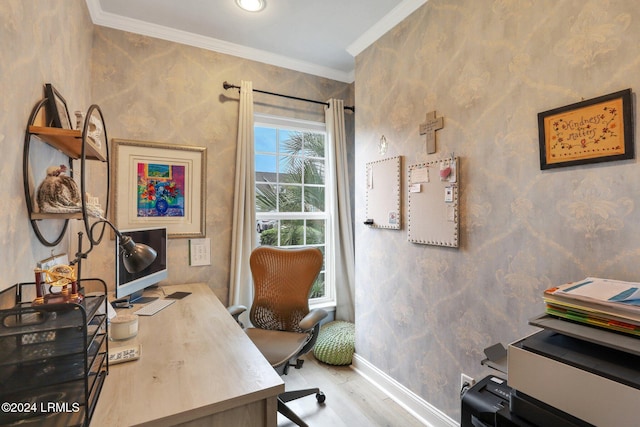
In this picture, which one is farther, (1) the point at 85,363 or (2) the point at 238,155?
(2) the point at 238,155

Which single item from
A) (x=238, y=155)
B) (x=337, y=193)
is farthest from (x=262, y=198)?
(x=337, y=193)

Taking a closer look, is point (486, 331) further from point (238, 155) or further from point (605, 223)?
point (238, 155)

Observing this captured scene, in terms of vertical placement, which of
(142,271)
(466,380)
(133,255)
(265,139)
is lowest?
(466,380)

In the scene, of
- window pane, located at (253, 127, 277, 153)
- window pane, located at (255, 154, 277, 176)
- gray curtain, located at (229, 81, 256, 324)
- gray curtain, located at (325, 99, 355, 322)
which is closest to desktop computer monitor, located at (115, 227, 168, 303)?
gray curtain, located at (229, 81, 256, 324)

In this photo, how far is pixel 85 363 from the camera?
2.16ft

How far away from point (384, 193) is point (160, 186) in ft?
5.48

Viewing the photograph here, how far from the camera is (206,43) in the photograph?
8.00 ft

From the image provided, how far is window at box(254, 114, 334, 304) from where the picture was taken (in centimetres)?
279

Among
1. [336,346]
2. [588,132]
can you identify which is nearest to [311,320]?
[336,346]

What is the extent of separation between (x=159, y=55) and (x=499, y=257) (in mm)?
2646

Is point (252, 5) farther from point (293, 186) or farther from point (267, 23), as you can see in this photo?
point (293, 186)

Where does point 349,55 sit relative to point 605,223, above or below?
above

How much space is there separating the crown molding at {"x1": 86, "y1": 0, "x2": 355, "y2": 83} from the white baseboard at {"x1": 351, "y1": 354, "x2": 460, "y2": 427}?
255 cm

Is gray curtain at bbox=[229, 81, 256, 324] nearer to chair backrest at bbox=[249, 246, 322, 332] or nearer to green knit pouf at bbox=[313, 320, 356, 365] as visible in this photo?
chair backrest at bbox=[249, 246, 322, 332]
